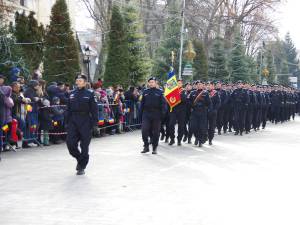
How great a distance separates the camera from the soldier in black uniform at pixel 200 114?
1680 centimetres

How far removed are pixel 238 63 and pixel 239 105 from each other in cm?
3174

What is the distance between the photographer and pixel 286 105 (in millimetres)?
34938

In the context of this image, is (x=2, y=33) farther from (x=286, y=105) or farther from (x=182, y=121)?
(x=286, y=105)

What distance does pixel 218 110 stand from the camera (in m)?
22.1

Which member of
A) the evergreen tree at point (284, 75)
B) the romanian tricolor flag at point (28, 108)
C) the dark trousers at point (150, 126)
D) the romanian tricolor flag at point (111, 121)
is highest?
the evergreen tree at point (284, 75)

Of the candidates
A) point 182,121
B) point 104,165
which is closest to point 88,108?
point 104,165

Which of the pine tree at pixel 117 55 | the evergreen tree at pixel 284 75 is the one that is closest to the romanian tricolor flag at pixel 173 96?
the pine tree at pixel 117 55

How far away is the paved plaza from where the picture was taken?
731 cm

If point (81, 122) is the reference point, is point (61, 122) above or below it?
below

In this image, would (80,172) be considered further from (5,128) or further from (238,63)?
(238,63)

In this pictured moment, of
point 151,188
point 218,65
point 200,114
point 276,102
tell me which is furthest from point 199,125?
point 218,65

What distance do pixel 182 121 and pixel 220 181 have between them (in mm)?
6988

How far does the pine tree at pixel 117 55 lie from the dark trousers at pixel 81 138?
18188mm

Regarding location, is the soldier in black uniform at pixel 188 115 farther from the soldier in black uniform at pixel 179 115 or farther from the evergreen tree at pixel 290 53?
the evergreen tree at pixel 290 53
